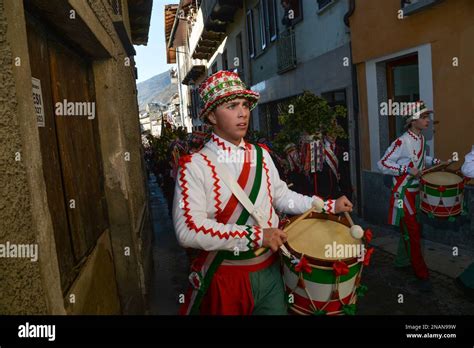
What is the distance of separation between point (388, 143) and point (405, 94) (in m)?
0.93

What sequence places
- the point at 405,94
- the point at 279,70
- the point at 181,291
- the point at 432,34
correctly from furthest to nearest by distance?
the point at 279,70, the point at 405,94, the point at 432,34, the point at 181,291

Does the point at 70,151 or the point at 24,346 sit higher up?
the point at 70,151

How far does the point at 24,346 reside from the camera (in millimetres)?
1696

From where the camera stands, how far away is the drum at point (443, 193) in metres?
4.47

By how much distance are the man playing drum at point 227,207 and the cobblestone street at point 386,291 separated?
7.07 ft

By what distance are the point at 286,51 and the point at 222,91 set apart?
988 cm

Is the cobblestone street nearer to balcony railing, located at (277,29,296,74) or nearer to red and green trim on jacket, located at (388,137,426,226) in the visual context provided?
red and green trim on jacket, located at (388,137,426,226)

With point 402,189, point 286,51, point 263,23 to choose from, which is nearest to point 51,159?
point 402,189

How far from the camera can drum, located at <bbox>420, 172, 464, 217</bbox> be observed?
4.47 metres

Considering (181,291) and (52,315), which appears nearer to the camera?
(52,315)

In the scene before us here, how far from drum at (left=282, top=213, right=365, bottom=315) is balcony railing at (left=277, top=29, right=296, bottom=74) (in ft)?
31.0

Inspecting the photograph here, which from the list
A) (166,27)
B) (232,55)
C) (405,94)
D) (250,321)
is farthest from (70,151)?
(166,27)

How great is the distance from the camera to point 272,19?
12.9 meters

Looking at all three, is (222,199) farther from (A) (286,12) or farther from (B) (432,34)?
(A) (286,12)
